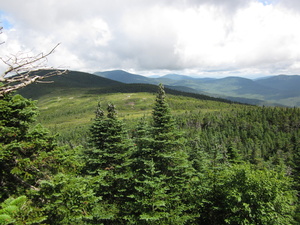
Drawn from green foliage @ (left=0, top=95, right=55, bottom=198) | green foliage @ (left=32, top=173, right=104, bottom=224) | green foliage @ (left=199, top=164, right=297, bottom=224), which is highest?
green foliage @ (left=0, top=95, right=55, bottom=198)

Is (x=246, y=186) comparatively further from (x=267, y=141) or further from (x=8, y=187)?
(x=267, y=141)

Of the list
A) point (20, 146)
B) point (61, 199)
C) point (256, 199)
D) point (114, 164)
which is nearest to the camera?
point (61, 199)

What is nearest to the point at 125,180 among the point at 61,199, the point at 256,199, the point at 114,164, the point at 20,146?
the point at 114,164

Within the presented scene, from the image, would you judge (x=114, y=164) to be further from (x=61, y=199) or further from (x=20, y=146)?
(x=20, y=146)

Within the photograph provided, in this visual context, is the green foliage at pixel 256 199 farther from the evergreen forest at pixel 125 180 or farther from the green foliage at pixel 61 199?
the green foliage at pixel 61 199

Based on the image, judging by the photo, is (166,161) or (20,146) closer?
(20,146)

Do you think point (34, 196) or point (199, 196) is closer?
point (34, 196)

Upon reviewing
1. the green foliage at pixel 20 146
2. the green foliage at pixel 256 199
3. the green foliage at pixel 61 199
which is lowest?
the green foliage at pixel 256 199

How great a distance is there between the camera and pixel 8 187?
31.4ft

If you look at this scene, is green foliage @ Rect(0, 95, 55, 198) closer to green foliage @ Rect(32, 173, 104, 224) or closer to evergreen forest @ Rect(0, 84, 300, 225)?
evergreen forest @ Rect(0, 84, 300, 225)

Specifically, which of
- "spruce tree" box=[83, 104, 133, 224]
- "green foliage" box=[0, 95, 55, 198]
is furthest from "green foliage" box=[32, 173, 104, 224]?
"spruce tree" box=[83, 104, 133, 224]

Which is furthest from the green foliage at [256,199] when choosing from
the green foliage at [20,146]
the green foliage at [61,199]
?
the green foliage at [20,146]

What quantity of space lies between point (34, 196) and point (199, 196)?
16.0 m

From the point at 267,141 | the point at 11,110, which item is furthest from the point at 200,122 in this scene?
the point at 11,110
